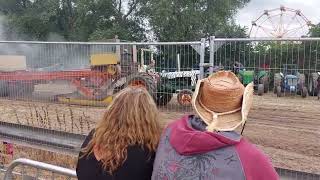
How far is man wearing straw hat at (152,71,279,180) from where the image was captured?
202cm

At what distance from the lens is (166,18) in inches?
1208

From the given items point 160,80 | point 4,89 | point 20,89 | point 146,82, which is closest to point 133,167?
point 146,82

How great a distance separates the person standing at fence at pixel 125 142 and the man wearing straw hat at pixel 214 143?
288 mm

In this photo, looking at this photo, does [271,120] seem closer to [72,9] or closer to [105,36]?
[105,36]

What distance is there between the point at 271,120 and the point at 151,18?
76.1 feet

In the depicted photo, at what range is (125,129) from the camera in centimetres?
262

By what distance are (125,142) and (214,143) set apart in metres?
0.73

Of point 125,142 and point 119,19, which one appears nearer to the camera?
point 125,142

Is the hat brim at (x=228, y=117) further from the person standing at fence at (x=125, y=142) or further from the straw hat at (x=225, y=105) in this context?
the person standing at fence at (x=125, y=142)

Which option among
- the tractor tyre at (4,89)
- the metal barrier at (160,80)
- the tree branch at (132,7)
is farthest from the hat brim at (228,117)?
the tree branch at (132,7)

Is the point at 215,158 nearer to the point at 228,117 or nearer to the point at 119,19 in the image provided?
the point at 228,117

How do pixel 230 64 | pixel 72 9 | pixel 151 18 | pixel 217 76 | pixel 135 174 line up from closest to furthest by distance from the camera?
pixel 217 76, pixel 135 174, pixel 230 64, pixel 151 18, pixel 72 9

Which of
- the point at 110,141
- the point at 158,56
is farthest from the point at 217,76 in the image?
the point at 158,56

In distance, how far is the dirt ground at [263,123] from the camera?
25.8 ft
